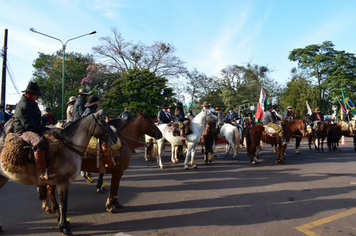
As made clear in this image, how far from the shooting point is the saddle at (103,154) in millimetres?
5027

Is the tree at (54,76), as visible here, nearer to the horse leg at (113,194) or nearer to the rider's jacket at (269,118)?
the rider's jacket at (269,118)

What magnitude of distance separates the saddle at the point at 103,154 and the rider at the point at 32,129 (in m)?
1.19

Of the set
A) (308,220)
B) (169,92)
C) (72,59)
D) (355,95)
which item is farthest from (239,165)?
(72,59)

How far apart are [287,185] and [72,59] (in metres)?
40.5

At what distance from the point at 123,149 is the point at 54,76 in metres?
36.8

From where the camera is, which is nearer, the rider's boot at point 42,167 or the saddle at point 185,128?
the rider's boot at point 42,167

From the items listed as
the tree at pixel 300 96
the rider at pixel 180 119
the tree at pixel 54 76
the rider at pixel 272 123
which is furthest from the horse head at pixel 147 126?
the tree at pixel 54 76

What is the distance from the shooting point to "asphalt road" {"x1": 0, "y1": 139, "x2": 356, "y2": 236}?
4.19m

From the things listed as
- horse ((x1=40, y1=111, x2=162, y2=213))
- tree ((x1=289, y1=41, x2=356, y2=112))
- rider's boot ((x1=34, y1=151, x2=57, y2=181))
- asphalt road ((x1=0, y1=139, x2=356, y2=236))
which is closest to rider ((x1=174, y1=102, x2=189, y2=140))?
asphalt road ((x1=0, y1=139, x2=356, y2=236))

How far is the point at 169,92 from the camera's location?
25.0m

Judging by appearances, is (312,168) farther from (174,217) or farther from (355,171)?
(174,217)

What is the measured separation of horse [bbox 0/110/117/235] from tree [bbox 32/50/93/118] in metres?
34.1

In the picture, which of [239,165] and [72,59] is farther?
[72,59]

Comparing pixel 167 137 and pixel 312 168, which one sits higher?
pixel 167 137
